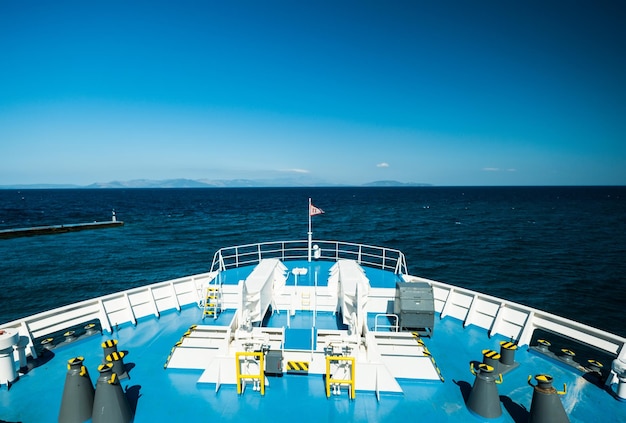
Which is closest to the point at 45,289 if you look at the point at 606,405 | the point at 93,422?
the point at 93,422

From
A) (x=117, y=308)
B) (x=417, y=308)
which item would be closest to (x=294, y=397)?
(x=417, y=308)

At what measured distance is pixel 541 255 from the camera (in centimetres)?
4053

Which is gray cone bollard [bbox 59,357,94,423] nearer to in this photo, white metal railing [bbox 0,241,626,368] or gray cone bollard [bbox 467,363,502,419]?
white metal railing [bbox 0,241,626,368]

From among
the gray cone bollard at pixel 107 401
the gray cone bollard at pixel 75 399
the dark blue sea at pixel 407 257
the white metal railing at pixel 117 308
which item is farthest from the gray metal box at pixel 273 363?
the dark blue sea at pixel 407 257

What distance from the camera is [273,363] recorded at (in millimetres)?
7355

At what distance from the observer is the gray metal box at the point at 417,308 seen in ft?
31.7

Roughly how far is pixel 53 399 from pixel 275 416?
4.80m

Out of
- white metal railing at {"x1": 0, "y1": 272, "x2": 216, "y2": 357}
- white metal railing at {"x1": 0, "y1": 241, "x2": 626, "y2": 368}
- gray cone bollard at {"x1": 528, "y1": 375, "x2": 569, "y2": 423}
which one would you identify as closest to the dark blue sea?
white metal railing at {"x1": 0, "y1": 241, "x2": 626, "y2": 368}

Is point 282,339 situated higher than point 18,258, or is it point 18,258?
point 282,339

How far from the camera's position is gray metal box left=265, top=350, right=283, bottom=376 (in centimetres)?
732

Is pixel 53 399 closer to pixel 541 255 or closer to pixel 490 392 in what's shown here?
pixel 490 392

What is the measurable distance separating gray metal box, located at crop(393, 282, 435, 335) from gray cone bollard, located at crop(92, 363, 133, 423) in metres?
7.27

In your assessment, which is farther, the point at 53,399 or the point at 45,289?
the point at 45,289

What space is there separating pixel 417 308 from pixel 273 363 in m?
4.66
